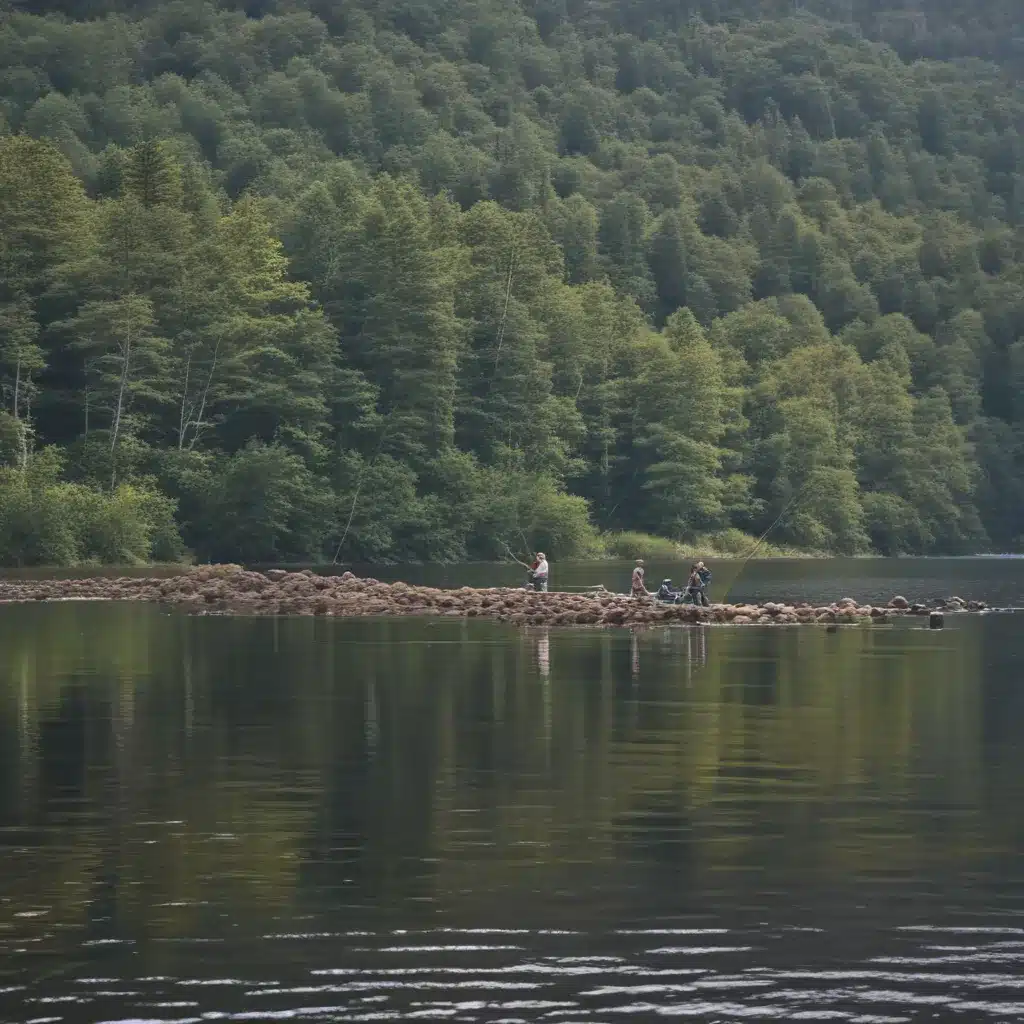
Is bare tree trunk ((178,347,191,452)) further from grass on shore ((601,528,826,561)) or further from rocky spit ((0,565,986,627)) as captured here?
grass on shore ((601,528,826,561))

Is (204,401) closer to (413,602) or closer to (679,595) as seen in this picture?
(413,602)

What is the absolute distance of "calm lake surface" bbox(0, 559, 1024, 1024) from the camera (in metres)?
13.7

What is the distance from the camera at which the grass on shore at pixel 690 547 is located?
405 feet

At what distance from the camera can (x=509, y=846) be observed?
1856cm

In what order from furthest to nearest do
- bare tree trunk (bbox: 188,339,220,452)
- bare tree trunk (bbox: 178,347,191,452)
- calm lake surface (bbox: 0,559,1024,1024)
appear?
bare tree trunk (bbox: 188,339,220,452)
bare tree trunk (bbox: 178,347,191,452)
calm lake surface (bbox: 0,559,1024,1024)

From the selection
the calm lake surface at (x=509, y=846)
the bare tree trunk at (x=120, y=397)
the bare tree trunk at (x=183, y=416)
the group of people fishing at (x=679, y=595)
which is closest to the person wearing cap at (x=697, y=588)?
the group of people fishing at (x=679, y=595)

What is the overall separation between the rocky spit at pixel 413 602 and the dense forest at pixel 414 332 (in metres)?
18.1

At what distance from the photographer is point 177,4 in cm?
19712

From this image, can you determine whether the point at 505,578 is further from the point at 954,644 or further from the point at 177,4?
the point at 177,4

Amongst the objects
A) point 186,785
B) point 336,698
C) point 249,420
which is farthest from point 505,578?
point 186,785

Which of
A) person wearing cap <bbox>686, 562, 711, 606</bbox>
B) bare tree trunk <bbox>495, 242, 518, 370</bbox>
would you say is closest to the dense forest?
bare tree trunk <bbox>495, 242, 518, 370</bbox>

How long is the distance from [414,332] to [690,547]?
2478 cm

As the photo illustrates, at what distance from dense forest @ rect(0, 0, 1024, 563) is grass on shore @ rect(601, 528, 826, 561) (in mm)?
1358

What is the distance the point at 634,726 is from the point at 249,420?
78.3m
